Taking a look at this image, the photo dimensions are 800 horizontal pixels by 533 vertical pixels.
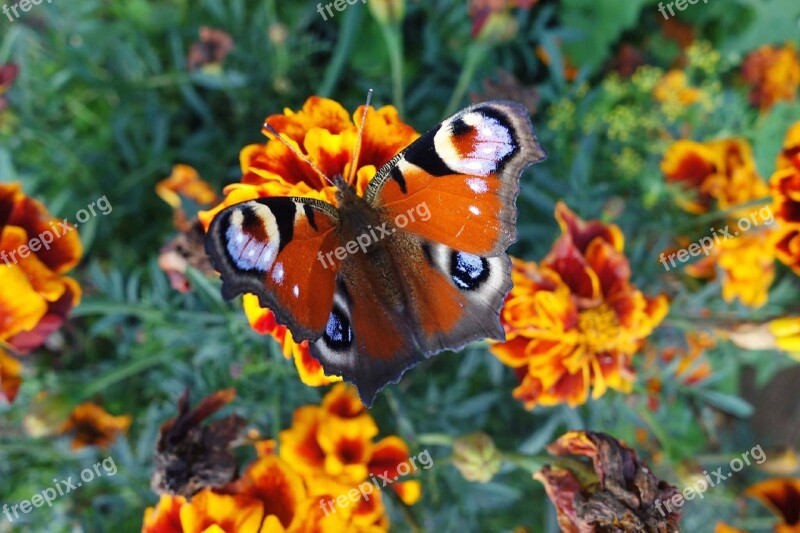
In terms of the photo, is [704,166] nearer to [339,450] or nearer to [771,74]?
[771,74]

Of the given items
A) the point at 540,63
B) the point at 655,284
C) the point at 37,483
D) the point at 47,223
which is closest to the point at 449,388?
the point at 655,284

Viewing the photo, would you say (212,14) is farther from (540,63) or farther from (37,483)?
(37,483)

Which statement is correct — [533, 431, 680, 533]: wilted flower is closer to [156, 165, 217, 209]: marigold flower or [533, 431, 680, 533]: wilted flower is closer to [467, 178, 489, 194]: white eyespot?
[467, 178, 489, 194]: white eyespot

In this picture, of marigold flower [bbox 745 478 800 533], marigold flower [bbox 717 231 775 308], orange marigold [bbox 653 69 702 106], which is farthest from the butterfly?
orange marigold [bbox 653 69 702 106]

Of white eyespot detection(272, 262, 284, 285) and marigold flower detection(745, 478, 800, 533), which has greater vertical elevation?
white eyespot detection(272, 262, 284, 285)

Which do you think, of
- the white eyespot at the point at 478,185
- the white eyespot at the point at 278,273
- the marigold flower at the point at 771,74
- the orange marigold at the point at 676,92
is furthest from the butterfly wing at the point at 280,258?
the marigold flower at the point at 771,74

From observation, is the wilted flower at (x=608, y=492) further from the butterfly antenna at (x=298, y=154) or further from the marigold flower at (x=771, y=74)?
the marigold flower at (x=771, y=74)
